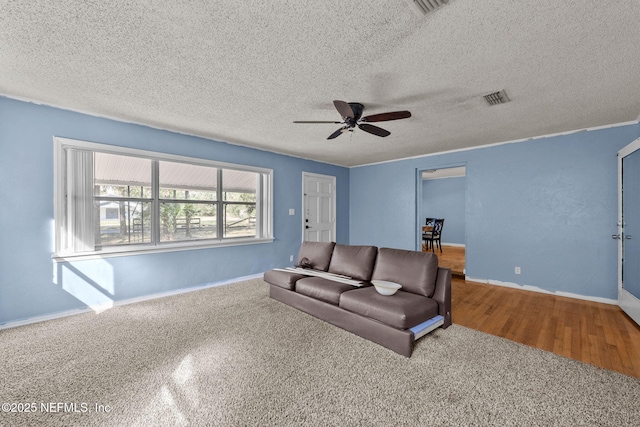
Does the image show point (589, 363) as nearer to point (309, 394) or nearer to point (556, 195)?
point (309, 394)

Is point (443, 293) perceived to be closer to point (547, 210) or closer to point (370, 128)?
point (370, 128)

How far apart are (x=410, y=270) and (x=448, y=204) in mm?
7608

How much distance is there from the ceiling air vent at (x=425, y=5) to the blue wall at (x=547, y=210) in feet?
12.4

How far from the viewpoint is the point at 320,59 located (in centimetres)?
204

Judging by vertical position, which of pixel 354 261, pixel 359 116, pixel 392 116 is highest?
pixel 359 116

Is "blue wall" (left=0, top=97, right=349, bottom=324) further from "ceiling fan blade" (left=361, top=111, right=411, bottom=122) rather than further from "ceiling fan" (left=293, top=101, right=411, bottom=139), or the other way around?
"ceiling fan blade" (left=361, top=111, right=411, bottom=122)

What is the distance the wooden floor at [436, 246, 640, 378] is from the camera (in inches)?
88.0

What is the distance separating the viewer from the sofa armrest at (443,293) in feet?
8.34

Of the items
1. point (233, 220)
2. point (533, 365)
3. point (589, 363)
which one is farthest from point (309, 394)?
point (233, 220)

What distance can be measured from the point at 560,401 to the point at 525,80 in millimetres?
2514

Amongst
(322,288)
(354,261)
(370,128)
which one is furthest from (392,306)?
(370,128)

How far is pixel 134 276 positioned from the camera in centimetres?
352

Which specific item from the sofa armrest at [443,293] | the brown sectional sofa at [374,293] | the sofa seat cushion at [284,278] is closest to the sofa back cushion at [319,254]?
the brown sectional sofa at [374,293]

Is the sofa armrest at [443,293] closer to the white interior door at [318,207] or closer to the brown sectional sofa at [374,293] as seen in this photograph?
the brown sectional sofa at [374,293]
